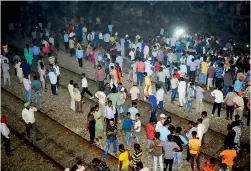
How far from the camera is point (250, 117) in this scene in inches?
587

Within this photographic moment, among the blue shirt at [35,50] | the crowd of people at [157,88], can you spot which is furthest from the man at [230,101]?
the blue shirt at [35,50]

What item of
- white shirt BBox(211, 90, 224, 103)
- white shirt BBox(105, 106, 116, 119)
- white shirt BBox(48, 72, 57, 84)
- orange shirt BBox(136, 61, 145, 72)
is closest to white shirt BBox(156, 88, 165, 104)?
white shirt BBox(211, 90, 224, 103)

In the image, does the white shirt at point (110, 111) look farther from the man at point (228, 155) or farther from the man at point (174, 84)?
the man at point (228, 155)

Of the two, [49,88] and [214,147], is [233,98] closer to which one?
[214,147]

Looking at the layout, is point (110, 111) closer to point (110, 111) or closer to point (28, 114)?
point (110, 111)

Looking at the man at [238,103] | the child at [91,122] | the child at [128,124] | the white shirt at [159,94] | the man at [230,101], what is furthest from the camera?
the white shirt at [159,94]

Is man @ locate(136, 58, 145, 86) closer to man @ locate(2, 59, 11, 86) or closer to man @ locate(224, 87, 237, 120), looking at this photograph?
man @ locate(224, 87, 237, 120)

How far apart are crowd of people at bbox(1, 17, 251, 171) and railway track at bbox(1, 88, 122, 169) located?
0.56 m

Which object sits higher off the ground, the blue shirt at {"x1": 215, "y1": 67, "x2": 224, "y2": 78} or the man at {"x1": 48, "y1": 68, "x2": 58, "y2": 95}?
the blue shirt at {"x1": 215, "y1": 67, "x2": 224, "y2": 78}

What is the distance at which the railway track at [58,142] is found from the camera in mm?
13039

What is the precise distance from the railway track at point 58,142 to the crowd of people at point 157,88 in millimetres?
562

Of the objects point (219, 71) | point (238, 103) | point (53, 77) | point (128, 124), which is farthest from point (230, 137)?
point (53, 77)

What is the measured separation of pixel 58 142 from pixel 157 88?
18.4 ft

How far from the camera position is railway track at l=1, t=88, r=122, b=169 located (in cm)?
1304
